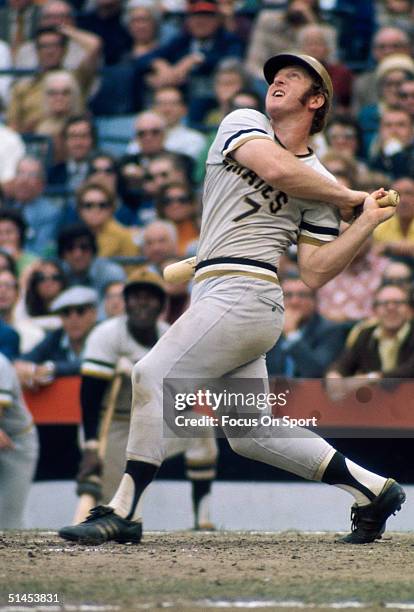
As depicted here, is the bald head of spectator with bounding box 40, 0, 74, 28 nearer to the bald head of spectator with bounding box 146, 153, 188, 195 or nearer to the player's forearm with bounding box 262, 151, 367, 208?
the bald head of spectator with bounding box 146, 153, 188, 195

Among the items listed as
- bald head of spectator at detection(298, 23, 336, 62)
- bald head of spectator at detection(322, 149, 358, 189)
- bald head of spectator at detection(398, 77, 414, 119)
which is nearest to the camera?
bald head of spectator at detection(322, 149, 358, 189)

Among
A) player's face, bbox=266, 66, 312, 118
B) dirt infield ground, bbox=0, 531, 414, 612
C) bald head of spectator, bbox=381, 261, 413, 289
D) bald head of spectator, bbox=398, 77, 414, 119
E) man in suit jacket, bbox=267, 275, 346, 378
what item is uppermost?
bald head of spectator, bbox=398, 77, 414, 119

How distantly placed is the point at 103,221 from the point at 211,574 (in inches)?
259

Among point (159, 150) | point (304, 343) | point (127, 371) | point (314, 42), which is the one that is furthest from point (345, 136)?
point (127, 371)

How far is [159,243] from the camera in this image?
10391 millimetres

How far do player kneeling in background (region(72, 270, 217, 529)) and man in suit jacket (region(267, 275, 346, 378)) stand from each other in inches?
27.6

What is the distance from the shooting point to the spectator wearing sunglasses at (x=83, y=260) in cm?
1059

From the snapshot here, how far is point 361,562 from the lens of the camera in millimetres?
5223

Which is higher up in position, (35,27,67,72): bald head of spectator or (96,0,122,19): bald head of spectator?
(96,0,122,19): bald head of spectator

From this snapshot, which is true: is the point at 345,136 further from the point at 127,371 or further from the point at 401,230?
the point at 127,371

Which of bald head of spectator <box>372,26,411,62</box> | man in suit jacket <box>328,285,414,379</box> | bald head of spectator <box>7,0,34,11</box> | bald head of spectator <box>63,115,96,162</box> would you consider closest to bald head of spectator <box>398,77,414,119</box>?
bald head of spectator <box>372,26,411,62</box>

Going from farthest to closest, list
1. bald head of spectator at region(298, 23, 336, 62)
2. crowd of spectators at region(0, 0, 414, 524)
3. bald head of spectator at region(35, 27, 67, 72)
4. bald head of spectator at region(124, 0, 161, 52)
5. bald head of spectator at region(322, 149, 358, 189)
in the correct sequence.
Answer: bald head of spectator at region(35, 27, 67, 72), bald head of spectator at region(124, 0, 161, 52), bald head of spectator at region(298, 23, 336, 62), bald head of spectator at region(322, 149, 358, 189), crowd of spectators at region(0, 0, 414, 524)

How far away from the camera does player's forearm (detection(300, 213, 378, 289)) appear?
5.37 meters

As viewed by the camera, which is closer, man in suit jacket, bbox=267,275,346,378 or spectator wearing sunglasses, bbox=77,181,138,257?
man in suit jacket, bbox=267,275,346,378
